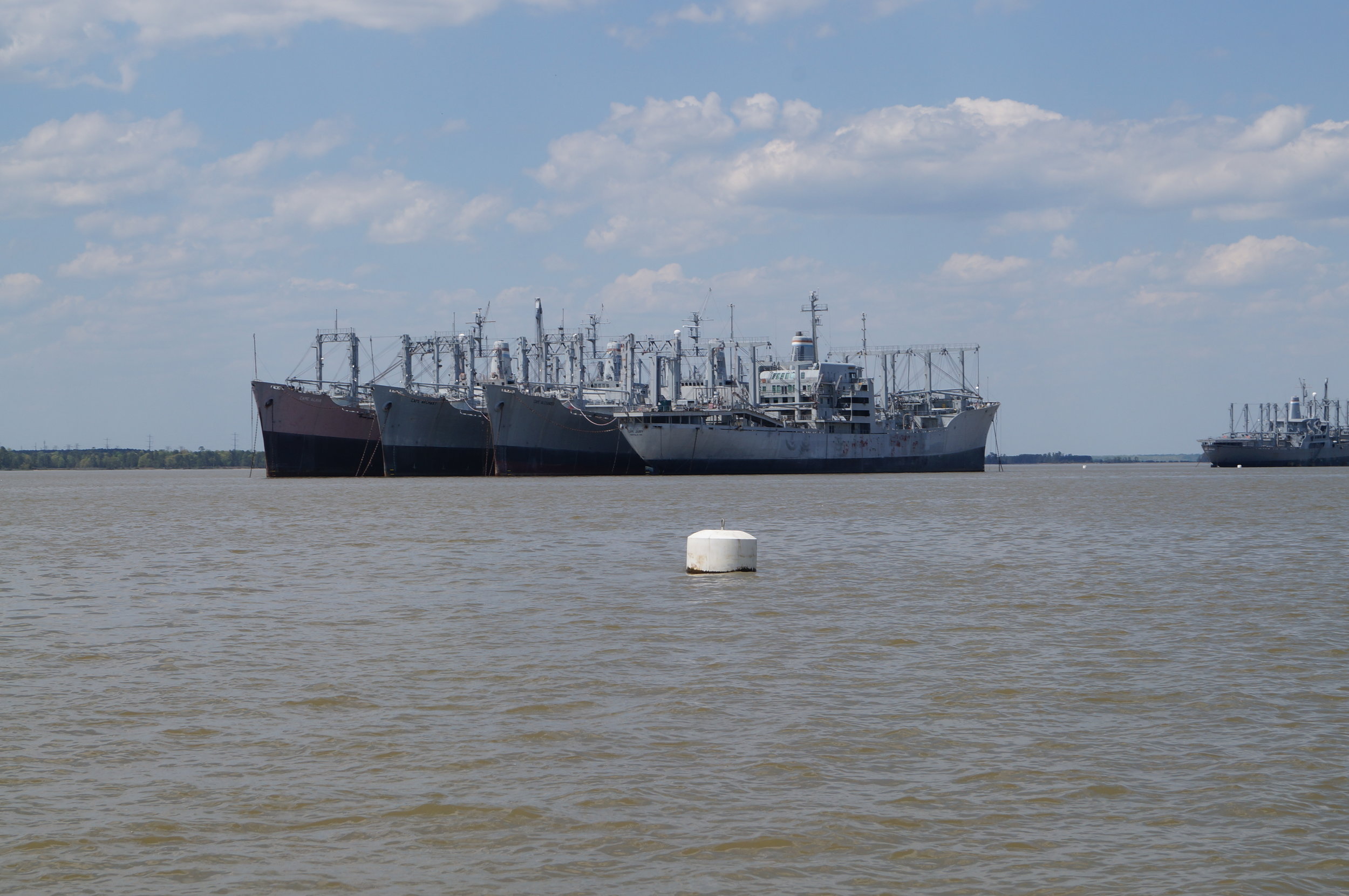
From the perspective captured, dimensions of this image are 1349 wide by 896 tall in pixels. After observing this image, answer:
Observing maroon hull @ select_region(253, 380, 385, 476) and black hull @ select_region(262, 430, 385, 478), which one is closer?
maroon hull @ select_region(253, 380, 385, 476)

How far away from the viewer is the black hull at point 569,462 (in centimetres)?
9662

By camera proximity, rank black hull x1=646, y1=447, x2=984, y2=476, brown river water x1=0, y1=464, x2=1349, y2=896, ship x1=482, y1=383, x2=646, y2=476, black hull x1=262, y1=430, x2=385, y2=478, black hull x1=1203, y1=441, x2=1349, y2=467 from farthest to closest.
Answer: black hull x1=1203, y1=441, x2=1349, y2=467, black hull x1=646, y1=447, x2=984, y2=476, black hull x1=262, y1=430, x2=385, y2=478, ship x1=482, y1=383, x2=646, y2=476, brown river water x1=0, y1=464, x2=1349, y2=896

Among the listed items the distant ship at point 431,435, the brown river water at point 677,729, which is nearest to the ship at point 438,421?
the distant ship at point 431,435

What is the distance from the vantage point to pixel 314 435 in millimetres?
100750

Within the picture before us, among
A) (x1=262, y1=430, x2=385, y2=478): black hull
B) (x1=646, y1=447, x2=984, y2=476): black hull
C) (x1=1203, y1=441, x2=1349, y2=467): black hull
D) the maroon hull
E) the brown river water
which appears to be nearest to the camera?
the brown river water

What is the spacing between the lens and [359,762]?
998cm

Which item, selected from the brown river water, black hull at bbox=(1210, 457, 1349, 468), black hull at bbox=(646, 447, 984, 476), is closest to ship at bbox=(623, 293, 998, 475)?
black hull at bbox=(646, 447, 984, 476)

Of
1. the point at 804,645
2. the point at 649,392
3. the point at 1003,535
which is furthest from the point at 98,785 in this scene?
the point at 649,392

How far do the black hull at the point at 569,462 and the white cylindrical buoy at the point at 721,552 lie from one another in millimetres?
72196

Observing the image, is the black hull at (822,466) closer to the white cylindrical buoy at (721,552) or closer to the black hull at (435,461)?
the black hull at (435,461)

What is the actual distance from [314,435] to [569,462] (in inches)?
784

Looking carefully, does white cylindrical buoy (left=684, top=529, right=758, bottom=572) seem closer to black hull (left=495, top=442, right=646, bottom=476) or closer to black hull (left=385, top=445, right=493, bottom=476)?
black hull (left=495, top=442, right=646, bottom=476)

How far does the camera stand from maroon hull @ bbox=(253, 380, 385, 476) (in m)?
96.5

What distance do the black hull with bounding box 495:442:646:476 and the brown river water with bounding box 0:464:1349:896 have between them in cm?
7005
